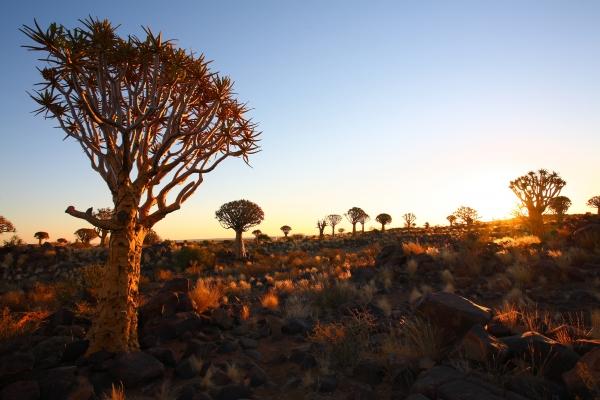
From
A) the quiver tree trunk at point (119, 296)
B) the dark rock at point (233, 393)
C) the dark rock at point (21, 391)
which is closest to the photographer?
the dark rock at point (21, 391)

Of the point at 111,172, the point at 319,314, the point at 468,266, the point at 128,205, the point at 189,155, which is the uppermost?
the point at 189,155

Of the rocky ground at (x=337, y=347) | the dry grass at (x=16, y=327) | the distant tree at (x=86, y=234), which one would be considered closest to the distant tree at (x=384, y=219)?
the distant tree at (x=86, y=234)

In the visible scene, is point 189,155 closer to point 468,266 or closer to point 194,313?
point 194,313

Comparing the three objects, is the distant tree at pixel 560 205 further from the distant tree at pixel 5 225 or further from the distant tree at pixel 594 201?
the distant tree at pixel 5 225

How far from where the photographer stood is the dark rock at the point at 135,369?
5574mm

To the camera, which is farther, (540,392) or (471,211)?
(471,211)

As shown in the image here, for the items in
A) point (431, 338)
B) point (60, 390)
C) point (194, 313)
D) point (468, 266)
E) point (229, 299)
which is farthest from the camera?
point (468, 266)

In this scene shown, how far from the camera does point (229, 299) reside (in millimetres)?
11844

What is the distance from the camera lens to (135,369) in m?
5.68

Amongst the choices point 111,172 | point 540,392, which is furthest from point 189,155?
point 540,392

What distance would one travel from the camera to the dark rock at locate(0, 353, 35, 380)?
5513 mm

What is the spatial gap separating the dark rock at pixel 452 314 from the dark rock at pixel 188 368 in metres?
3.72

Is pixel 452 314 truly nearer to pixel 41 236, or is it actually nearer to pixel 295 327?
pixel 295 327

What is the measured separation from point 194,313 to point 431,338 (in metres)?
4.85
